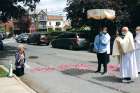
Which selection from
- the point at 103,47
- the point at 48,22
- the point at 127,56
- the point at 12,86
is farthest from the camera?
the point at 48,22

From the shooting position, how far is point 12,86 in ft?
45.8

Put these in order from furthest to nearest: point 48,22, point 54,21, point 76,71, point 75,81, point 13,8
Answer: point 54,21 → point 48,22 → point 13,8 → point 76,71 → point 75,81

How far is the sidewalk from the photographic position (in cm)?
1298

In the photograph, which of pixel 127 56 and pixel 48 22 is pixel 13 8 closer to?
pixel 127 56

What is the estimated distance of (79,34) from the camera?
37.3 m

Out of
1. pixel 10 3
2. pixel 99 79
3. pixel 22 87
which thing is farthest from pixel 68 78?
pixel 10 3

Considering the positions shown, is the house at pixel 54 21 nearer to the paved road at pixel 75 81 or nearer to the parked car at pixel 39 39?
the parked car at pixel 39 39

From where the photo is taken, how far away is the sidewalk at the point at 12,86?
1298 centimetres

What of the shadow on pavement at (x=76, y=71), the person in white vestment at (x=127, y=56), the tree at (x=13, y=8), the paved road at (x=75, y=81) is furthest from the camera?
the tree at (x=13, y=8)

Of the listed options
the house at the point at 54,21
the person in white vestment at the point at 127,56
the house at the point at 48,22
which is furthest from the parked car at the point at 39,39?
the house at the point at 54,21

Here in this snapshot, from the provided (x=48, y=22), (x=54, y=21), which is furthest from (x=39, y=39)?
(x=54, y=21)

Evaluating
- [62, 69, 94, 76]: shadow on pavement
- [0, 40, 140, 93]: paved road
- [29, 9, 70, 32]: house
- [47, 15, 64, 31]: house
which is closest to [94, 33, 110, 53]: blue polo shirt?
[0, 40, 140, 93]: paved road

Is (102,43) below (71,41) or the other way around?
the other way around

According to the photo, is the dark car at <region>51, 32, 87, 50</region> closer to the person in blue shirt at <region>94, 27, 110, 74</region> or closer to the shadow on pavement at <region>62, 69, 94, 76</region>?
the shadow on pavement at <region>62, 69, 94, 76</region>
